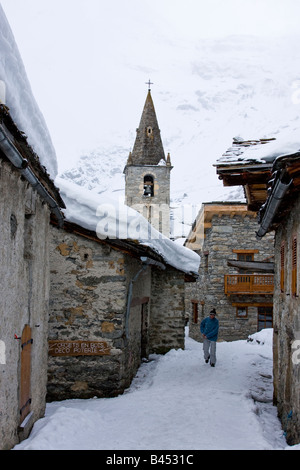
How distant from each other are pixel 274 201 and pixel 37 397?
3.95 m

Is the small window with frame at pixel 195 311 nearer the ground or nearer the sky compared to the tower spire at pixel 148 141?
nearer the ground

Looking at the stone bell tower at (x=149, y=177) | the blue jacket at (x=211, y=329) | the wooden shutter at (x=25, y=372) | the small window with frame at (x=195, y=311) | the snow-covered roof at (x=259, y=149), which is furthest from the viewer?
the stone bell tower at (x=149, y=177)

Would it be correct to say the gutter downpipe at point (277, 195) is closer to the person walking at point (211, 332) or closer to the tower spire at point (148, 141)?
the person walking at point (211, 332)

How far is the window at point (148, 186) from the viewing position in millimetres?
37062

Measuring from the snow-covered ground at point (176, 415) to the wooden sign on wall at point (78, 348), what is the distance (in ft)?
2.70

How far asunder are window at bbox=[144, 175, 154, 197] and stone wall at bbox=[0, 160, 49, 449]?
3072 centimetres

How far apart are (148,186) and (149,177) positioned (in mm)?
775

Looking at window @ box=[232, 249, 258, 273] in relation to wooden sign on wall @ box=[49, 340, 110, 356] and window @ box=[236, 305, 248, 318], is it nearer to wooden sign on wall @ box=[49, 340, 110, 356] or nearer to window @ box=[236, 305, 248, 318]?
window @ box=[236, 305, 248, 318]

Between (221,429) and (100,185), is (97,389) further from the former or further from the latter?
(100,185)

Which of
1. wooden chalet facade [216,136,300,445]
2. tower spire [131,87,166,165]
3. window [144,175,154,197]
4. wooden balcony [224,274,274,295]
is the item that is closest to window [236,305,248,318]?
wooden balcony [224,274,274,295]

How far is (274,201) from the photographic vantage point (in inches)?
213

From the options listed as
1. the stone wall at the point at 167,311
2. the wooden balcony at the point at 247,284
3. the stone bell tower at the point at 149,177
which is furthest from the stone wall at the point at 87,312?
the stone bell tower at the point at 149,177
